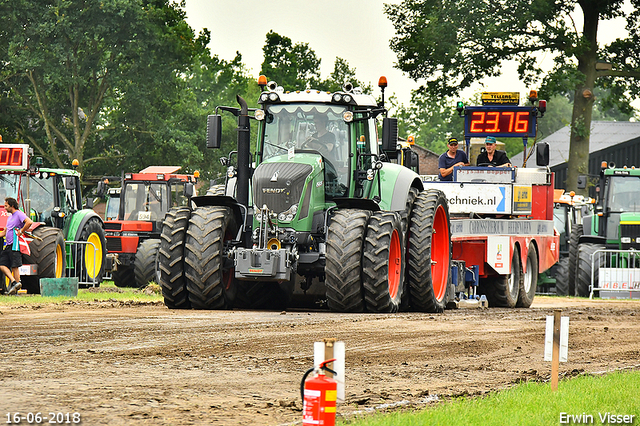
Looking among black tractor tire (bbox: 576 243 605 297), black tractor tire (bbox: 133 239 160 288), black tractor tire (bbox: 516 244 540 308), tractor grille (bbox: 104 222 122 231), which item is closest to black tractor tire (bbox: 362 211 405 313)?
black tractor tire (bbox: 516 244 540 308)

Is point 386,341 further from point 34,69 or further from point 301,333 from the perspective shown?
point 34,69

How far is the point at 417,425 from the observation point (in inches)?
221

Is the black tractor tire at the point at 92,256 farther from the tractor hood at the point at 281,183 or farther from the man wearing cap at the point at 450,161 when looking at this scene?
the tractor hood at the point at 281,183

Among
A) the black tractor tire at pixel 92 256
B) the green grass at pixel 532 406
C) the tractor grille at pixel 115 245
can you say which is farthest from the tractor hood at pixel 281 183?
the tractor grille at pixel 115 245

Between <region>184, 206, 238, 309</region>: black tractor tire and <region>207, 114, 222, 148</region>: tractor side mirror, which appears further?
<region>207, 114, 222, 148</region>: tractor side mirror

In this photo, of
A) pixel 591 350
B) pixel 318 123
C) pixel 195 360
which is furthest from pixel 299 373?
pixel 318 123

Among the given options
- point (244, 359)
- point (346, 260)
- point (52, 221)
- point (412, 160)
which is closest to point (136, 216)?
point (52, 221)

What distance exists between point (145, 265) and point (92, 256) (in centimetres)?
200

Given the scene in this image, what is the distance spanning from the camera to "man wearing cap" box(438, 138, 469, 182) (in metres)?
18.2

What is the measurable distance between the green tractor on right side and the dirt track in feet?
37.2

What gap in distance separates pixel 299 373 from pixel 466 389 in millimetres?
1292

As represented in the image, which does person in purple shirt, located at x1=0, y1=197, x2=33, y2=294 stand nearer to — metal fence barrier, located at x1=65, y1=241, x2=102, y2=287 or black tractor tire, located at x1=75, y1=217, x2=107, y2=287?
metal fence barrier, located at x1=65, y1=241, x2=102, y2=287

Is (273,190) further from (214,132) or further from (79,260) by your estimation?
(79,260)

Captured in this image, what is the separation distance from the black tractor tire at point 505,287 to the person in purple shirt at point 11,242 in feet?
27.7
